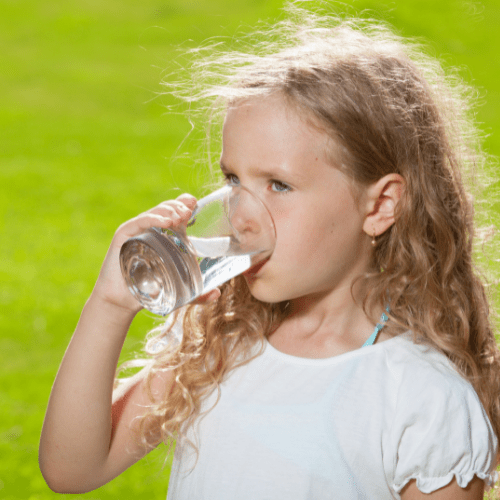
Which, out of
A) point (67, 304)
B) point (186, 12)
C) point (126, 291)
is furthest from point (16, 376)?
point (186, 12)

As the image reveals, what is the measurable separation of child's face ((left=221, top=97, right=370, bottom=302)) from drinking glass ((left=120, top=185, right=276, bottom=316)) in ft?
0.10

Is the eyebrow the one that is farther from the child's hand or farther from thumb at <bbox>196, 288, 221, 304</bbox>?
thumb at <bbox>196, 288, 221, 304</bbox>

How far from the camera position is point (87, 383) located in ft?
4.74

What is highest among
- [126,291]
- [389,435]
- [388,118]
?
[388,118]

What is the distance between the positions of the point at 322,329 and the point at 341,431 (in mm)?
228

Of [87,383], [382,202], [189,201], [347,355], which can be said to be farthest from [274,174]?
[87,383]

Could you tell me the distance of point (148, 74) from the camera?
7461 mm

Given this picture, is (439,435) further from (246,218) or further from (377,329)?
(246,218)

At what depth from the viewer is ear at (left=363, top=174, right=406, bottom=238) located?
1.48 metres

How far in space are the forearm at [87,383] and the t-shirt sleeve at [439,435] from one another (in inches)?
21.7

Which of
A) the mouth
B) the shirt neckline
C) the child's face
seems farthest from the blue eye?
the shirt neckline

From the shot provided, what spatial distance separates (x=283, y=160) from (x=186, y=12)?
7861 mm

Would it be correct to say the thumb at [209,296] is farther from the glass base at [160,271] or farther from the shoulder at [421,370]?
the shoulder at [421,370]

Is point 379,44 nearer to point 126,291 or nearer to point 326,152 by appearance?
point 326,152
